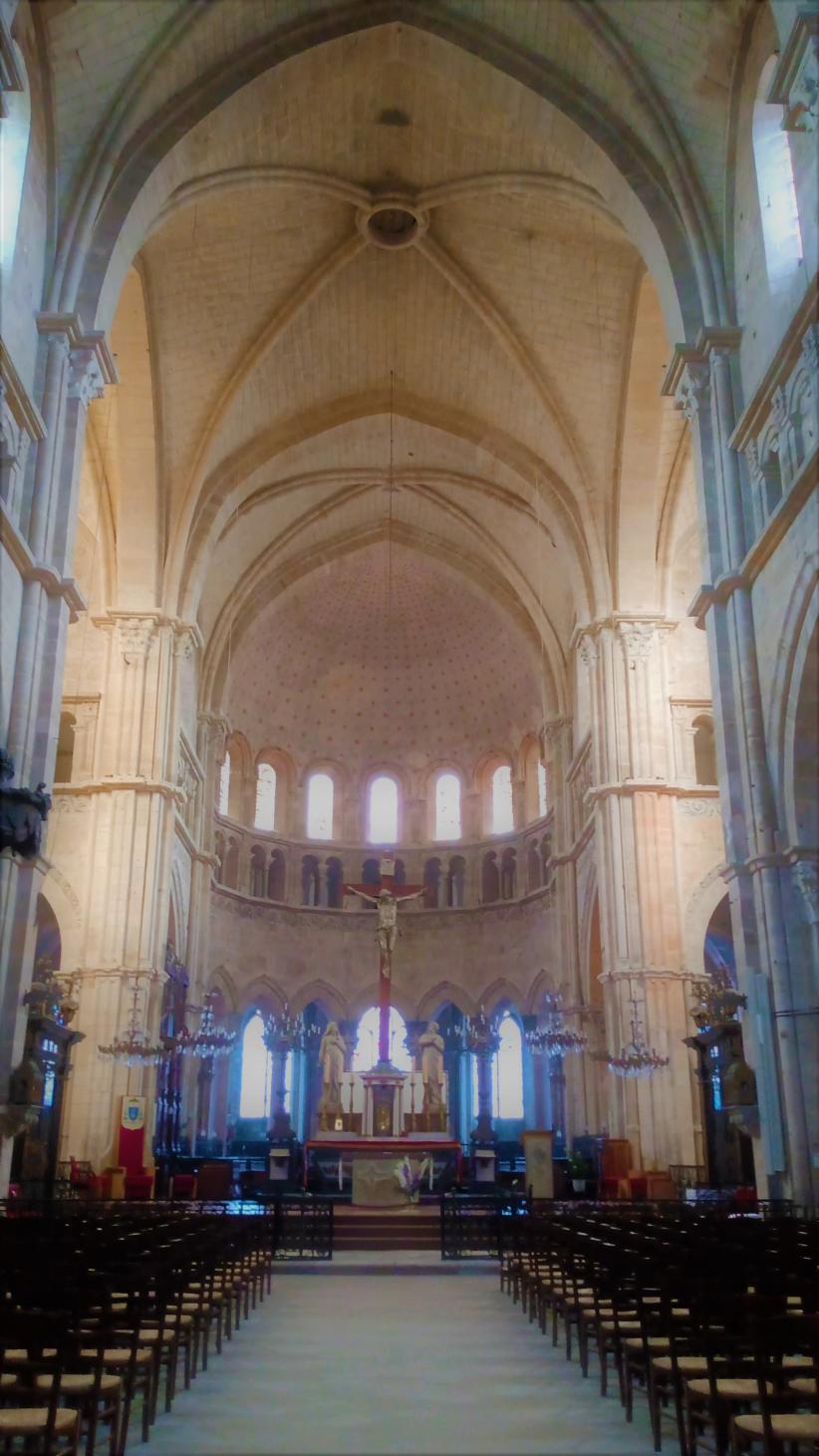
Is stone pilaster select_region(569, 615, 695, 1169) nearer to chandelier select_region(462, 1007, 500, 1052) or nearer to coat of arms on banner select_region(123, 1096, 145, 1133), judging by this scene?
coat of arms on banner select_region(123, 1096, 145, 1133)

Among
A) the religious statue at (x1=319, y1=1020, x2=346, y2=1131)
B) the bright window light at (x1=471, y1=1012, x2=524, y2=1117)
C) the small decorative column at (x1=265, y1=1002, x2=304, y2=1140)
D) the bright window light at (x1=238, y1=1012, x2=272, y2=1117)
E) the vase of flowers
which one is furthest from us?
the bright window light at (x1=471, y1=1012, x2=524, y2=1117)

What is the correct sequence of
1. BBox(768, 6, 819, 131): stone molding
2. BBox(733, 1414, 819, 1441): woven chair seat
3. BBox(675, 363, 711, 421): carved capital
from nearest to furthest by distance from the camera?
BBox(733, 1414, 819, 1441): woven chair seat, BBox(768, 6, 819, 131): stone molding, BBox(675, 363, 711, 421): carved capital

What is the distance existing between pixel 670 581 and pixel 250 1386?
73.1 feet

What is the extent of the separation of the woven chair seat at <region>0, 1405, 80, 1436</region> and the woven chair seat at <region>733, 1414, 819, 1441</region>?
3.09 meters

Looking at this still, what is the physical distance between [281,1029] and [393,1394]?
31721mm

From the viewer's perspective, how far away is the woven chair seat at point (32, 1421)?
5641mm

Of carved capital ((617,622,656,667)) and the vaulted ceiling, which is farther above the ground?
the vaulted ceiling

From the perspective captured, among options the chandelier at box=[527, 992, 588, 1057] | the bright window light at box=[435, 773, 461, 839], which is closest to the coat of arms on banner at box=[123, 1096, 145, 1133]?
the chandelier at box=[527, 992, 588, 1057]

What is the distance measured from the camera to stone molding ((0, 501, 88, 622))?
49.3ft

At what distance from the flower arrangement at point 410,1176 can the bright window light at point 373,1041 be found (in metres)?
15.4

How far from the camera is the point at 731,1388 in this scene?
21.0ft

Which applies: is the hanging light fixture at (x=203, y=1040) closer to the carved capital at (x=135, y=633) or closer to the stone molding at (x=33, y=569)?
the carved capital at (x=135, y=633)

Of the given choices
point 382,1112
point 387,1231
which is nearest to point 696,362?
point 387,1231

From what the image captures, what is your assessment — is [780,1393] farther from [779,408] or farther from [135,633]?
[135,633]
